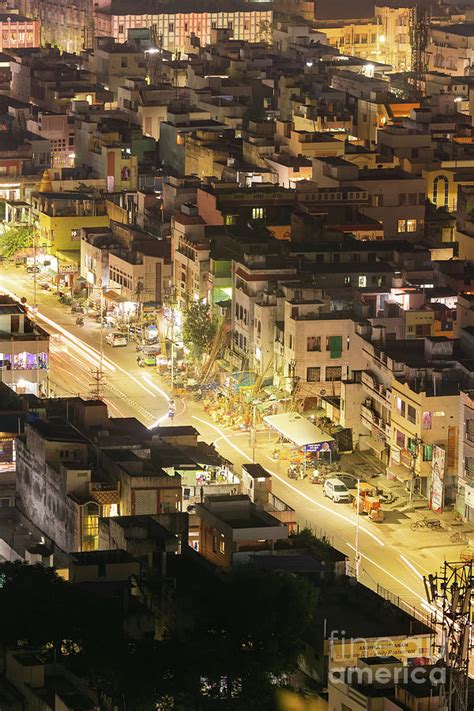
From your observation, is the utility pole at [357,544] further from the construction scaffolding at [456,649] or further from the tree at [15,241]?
the tree at [15,241]

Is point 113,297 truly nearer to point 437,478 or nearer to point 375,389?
point 375,389

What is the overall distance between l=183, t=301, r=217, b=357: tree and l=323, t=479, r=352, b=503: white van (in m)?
10.3

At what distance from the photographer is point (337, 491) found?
163 feet

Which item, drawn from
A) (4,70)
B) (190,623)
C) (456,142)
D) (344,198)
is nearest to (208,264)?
(344,198)

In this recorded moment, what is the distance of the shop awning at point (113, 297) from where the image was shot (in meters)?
65.4

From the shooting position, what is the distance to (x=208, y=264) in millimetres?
63188

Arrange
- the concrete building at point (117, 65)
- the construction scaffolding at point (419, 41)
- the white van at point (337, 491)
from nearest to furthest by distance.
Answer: the white van at point (337, 491)
the construction scaffolding at point (419, 41)
the concrete building at point (117, 65)

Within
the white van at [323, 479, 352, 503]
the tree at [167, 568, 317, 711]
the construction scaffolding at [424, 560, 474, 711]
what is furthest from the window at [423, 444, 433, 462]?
the construction scaffolding at [424, 560, 474, 711]

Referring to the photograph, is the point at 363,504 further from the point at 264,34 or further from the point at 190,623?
the point at 264,34

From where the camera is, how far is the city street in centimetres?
4603

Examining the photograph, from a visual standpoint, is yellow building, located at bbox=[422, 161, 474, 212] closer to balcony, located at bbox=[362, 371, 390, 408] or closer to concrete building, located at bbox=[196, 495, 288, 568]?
balcony, located at bbox=[362, 371, 390, 408]

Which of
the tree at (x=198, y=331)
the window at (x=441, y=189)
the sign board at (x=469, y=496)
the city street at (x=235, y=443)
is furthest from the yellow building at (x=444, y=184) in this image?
the sign board at (x=469, y=496)

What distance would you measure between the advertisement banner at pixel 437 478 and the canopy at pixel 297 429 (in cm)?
274

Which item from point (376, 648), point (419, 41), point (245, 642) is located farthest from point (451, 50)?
point (376, 648)
